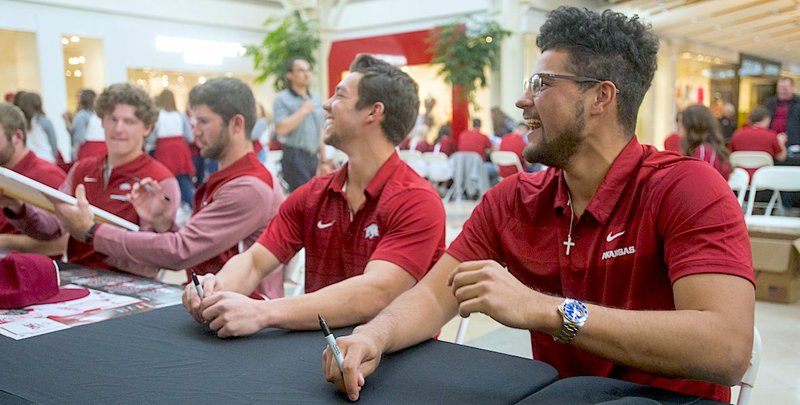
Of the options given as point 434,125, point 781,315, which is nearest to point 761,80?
point 434,125

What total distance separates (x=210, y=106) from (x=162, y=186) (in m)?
0.43

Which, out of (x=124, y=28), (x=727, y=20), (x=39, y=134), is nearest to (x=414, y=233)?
(x=39, y=134)

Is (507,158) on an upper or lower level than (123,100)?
lower

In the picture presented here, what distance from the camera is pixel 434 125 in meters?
13.5

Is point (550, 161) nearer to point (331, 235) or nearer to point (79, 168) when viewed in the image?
point (331, 235)

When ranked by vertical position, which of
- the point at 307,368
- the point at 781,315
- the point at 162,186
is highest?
the point at 162,186

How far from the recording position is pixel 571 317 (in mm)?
1104

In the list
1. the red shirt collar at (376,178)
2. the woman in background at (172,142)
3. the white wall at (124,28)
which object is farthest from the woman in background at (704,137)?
the white wall at (124,28)

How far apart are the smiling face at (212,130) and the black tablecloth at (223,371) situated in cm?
108

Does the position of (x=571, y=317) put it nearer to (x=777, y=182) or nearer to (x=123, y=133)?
(x=123, y=133)

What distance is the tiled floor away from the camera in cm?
278

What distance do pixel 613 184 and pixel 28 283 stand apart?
4.77 ft

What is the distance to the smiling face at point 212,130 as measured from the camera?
2.38 m

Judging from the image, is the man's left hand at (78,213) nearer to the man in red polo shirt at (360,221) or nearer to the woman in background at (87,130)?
the man in red polo shirt at (360,221)
